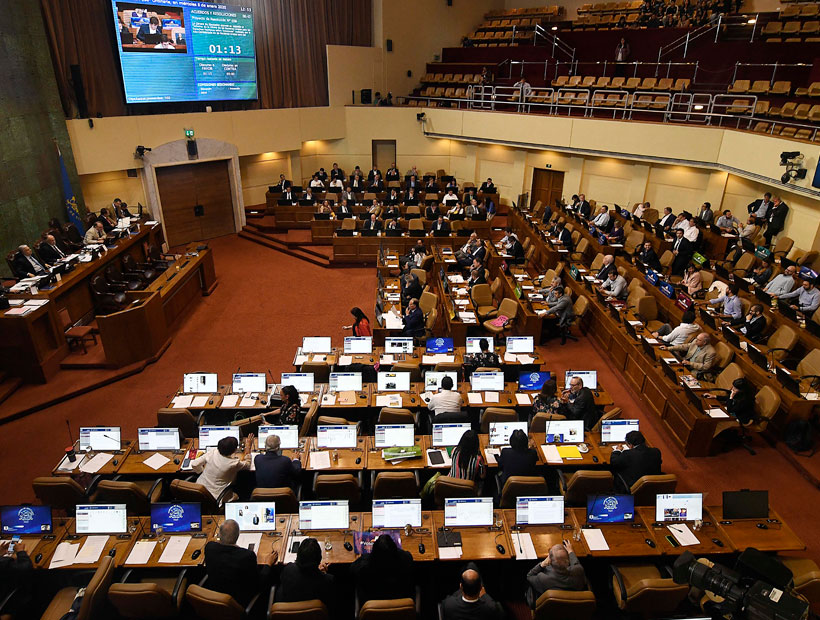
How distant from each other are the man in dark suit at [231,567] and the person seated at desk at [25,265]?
8589 mm

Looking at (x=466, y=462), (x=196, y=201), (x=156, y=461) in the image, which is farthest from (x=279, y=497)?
(x=196, y=201)

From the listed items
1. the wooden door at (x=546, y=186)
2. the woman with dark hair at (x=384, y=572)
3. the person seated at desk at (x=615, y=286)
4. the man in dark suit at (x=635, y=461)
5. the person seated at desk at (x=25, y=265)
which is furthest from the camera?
the wooden door at (x=546, y=186)

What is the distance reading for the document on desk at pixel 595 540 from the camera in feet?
16.7

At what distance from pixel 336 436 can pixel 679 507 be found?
3.80 meters

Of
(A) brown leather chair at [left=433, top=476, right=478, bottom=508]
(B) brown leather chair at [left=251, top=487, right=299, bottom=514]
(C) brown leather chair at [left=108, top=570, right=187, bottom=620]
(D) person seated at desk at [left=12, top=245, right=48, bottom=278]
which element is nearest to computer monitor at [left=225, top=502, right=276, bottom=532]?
(B) brown leather chair at [left=251, top=487, right=299, bottom=514]

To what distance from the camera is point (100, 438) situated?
21.4 feet

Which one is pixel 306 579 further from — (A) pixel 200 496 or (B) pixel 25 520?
(B) pixel 25 520

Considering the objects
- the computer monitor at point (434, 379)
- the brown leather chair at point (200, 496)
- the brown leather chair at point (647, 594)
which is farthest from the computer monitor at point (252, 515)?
the brown leather chair at point (647, 594)

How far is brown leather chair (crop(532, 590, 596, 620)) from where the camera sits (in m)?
4.26

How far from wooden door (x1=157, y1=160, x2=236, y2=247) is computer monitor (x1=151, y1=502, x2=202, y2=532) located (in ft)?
46.4

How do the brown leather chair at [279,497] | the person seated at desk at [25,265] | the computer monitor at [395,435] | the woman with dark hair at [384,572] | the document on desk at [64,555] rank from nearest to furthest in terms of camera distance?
the woman with dark hair at [384,572], the document on desk at [64,555], the brown leather chair at [279,497], the computer monitor at [395,435], the person seated at desk at [25,265]

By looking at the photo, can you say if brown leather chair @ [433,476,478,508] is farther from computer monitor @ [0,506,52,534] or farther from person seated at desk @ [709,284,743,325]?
person seated at desk @ [709,284,743,325]

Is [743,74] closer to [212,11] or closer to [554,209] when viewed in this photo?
[554,209]

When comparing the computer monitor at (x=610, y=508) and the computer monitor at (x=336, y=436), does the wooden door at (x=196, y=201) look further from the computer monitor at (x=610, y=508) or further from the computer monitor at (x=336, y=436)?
the computer monitor at (x=610, y=508)
